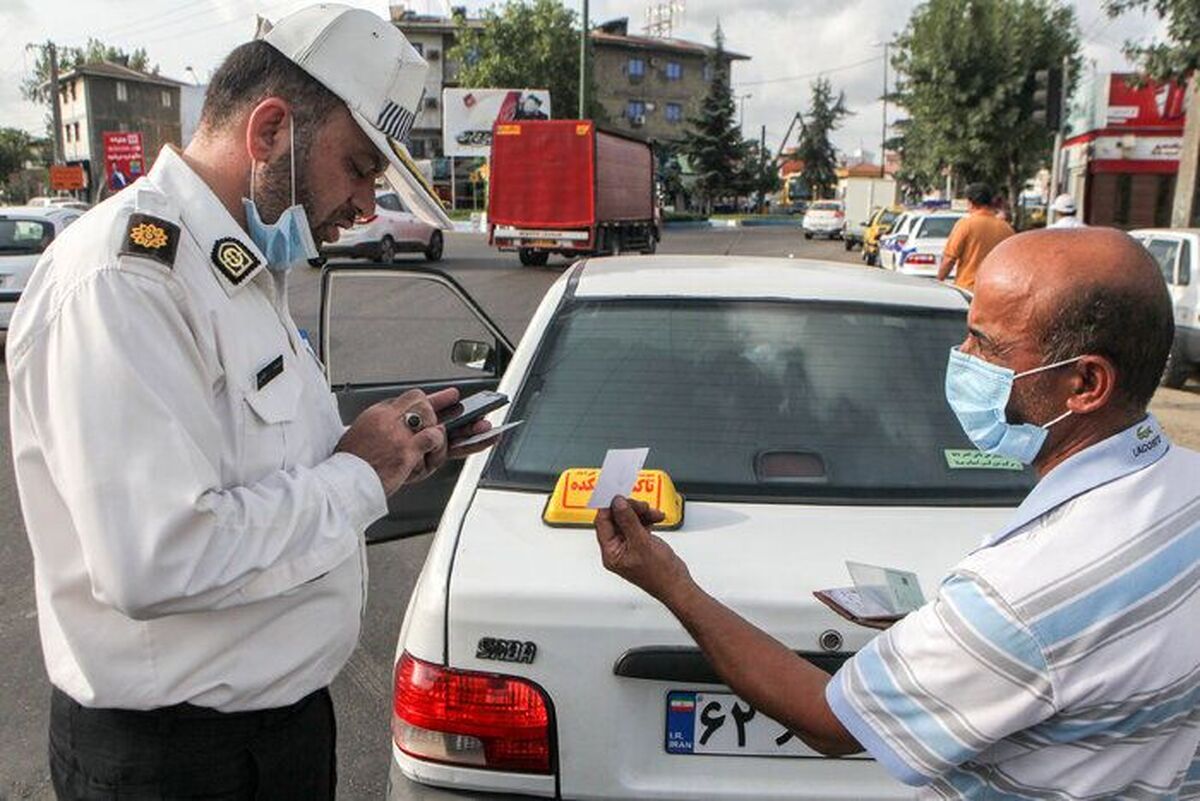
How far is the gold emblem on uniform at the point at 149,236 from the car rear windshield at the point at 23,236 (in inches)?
431

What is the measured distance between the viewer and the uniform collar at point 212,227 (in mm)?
1468

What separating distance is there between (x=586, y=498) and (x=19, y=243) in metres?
10.8

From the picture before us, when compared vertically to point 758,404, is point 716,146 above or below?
above

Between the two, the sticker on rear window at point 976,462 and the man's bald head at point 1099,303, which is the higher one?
the man's bald head at point 1099,303

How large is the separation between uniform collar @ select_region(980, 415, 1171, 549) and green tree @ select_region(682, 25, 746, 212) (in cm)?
6432

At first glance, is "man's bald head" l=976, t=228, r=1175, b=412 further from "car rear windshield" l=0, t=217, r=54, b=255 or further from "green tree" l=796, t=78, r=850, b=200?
"green tree" l=796, t=78, r=850, b=200

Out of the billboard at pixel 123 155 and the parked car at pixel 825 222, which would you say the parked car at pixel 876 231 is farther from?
the billboard at pixel 123 155

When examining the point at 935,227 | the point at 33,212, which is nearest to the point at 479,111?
the point at 935,227

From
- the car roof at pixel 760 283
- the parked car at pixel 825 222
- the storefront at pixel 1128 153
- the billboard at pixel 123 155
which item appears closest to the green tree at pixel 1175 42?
the car roof at pixel 760 283

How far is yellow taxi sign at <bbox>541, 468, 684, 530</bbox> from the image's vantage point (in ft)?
7.42

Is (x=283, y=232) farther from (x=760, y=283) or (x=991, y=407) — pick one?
(x=760, y=283)

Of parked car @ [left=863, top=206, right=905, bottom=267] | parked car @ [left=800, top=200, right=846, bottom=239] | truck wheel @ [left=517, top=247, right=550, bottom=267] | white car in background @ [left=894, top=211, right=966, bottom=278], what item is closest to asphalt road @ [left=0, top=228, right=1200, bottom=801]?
white car in background @ [left=894, top=211, right=966, bottom=278]

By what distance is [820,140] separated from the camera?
268ft

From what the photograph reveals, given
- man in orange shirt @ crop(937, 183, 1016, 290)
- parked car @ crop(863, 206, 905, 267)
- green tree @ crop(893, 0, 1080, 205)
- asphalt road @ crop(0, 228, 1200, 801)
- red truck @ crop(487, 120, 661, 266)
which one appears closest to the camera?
asphalt road @ crop(0, 228, 1200, 801)
